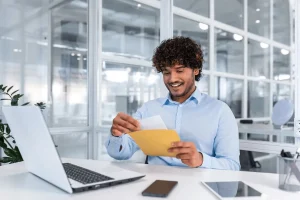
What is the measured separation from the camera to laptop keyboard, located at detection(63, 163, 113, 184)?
989 millimetres

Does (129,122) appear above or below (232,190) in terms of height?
above

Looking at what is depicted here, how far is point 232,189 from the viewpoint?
92cm

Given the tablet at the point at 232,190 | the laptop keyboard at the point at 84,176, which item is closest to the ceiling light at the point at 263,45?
the tablet at the point at 232,190

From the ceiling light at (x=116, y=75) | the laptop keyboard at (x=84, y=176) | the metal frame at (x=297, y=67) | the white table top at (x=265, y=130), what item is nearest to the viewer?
the laptop keyboard at (x=84, y=176)

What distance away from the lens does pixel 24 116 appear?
91 cm

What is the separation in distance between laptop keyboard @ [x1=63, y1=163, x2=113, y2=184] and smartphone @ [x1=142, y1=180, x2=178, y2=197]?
16 centimetres

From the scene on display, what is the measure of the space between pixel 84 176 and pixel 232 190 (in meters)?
0.51

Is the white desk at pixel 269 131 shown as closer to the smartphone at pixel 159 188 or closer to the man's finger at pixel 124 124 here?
the man's finger at pixel 124 124

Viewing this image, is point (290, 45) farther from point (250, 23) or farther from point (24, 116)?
point (24, 116)

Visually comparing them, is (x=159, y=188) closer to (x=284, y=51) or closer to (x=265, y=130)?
(x=265, y=130)

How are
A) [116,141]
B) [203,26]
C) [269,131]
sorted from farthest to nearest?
1. [203,26]
2. [269,131]
3. [116,141]

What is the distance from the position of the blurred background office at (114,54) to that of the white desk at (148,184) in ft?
5.94

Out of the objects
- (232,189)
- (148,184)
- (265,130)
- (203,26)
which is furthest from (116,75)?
(232,189)

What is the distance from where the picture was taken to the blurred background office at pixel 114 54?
298 centimetres
